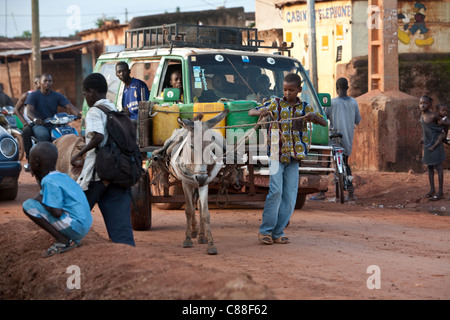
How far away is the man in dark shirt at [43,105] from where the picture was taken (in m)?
12.7

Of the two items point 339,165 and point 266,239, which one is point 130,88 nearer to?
point 266,239

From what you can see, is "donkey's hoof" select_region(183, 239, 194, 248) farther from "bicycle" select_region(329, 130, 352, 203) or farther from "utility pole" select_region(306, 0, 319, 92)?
"utility pole" select_region(306, 0, 319, 92)

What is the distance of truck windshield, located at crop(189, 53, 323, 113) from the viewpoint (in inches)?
406

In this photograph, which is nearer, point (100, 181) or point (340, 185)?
point (100, 181)

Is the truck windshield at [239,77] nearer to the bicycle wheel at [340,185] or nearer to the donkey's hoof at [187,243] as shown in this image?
the donkey's hoof at [187,243]

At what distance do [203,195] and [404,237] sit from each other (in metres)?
2.86

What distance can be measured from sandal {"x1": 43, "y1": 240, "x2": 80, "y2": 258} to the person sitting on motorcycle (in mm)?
6331

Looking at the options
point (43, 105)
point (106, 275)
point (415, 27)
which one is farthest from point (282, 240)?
point (415, 27)

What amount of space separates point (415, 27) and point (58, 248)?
15.9m

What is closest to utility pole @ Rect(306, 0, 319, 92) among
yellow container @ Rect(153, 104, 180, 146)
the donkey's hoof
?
yellow container @ Rect(153, 104, 180, 146)

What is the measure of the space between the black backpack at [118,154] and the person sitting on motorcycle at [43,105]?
5954 mm

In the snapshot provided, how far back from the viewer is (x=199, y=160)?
306 inches
